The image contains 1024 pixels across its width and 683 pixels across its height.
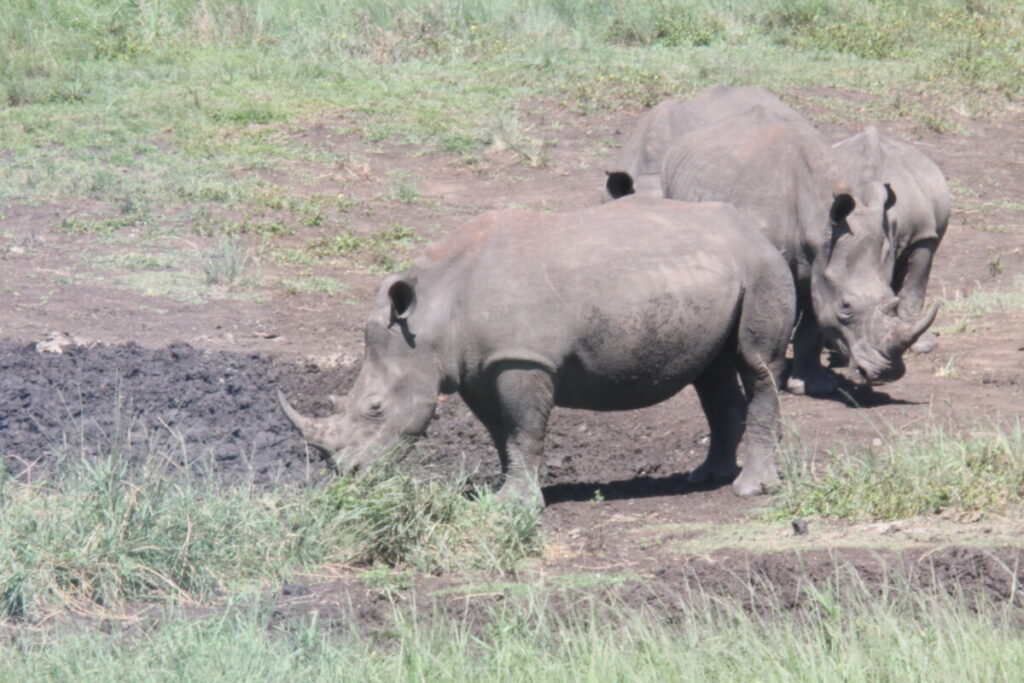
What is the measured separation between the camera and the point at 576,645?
16.4ft

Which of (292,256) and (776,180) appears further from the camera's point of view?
(292,256)

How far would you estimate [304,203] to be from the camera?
569 inches

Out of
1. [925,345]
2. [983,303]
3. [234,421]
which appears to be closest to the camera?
[234,421]

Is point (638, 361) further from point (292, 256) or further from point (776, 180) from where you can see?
point (292, 256)

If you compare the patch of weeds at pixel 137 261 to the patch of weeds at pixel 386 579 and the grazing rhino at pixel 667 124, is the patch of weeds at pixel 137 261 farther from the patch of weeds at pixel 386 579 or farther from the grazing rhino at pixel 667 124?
the patch of weeds at pixel 386 579

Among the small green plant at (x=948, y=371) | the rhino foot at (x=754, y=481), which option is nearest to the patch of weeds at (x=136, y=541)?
the rhino foot at (x=754, y=481)

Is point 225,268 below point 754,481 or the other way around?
below

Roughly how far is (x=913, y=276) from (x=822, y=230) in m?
2.36

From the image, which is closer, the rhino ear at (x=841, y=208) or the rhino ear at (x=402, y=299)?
the rhino ear at (x=402, y=299)

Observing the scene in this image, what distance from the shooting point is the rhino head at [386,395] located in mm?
7773

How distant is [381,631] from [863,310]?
488cm

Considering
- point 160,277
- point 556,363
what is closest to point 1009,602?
point 556,363

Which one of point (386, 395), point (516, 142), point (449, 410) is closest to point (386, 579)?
point (386, 395)

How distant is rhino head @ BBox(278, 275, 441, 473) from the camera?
7.77 m
